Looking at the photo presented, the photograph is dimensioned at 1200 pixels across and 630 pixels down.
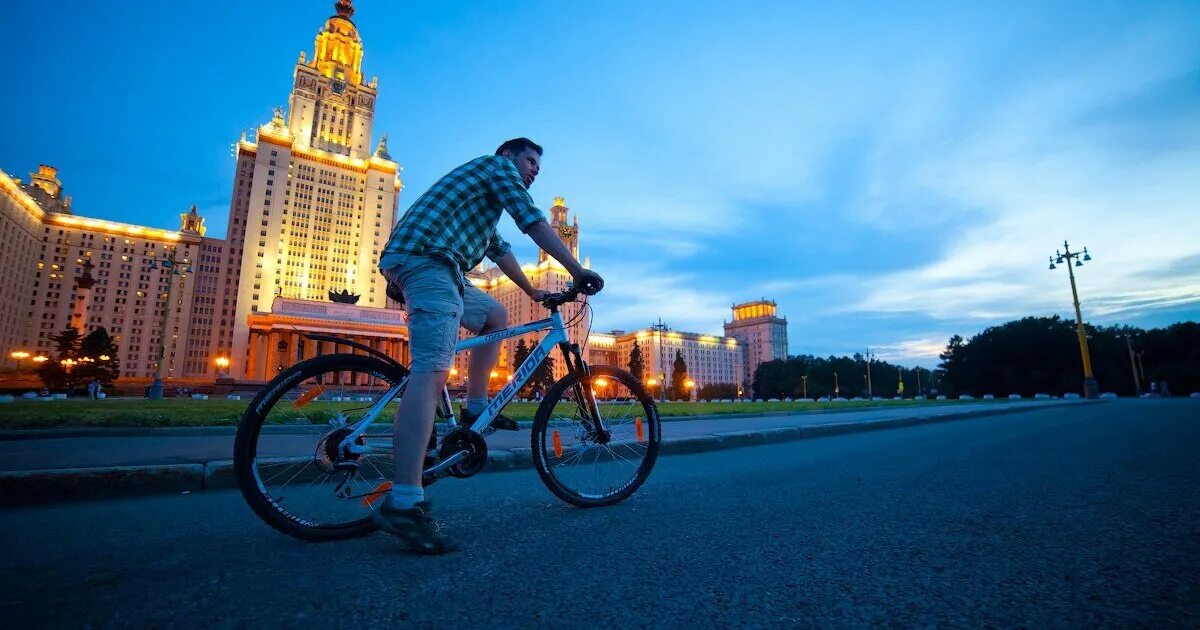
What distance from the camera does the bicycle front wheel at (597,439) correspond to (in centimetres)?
307

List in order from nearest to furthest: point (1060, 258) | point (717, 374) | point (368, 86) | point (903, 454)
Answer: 1. point (903, 454)
2. point (1060, 258)
3. point (368, 86)
4. point (717, 374)

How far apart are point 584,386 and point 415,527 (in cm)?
152

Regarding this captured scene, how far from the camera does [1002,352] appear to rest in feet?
200

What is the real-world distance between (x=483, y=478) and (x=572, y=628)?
2.84 metres

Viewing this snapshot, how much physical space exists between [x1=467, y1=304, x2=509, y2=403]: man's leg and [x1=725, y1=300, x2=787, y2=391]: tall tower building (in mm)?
154454

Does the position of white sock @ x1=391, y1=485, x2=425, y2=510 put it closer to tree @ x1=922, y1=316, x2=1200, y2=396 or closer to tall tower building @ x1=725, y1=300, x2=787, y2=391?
tree @ x1=922, y1=316, x2=1200, y2=396

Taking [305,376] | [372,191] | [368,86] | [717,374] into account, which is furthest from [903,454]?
[717,374]

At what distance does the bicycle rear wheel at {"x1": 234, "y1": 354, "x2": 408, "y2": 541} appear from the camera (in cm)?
227

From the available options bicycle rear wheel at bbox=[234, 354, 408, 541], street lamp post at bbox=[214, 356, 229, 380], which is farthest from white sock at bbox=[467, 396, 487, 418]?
street lamp post at bbox=[214, 356, 229, 380]

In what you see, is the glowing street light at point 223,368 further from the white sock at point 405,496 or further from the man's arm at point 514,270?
the white sock at point 405,496

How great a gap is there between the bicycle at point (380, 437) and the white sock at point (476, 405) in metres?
0.07

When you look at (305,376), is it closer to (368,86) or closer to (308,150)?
(308,150)

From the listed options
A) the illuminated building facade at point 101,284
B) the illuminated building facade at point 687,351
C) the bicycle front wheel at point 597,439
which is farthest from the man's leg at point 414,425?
the illuminated building facade at point 687,351

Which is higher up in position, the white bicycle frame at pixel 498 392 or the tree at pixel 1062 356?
the tree at pixel 1062 356
